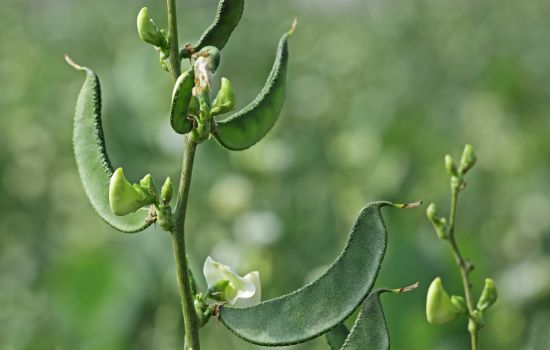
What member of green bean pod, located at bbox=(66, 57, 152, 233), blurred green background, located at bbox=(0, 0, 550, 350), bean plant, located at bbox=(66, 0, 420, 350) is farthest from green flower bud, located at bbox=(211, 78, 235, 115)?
blurred green background, located at bbox=(0, 0, 550, 350)

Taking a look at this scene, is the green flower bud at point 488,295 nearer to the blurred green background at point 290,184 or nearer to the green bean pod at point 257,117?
the blurred green background at point 290,184

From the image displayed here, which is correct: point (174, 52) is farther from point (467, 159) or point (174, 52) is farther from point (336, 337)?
point (467, 159)

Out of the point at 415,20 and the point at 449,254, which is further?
the point at 415,20

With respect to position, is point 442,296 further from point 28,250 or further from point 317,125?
point 317,125

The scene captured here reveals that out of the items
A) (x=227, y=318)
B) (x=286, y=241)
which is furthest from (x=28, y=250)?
(x=227, y=318)

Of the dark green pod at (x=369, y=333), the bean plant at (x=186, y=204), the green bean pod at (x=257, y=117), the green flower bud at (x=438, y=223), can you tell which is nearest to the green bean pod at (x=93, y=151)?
the bean plant at (x=186, y=204)

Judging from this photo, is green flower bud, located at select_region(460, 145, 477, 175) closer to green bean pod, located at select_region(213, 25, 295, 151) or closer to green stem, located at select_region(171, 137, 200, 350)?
green bean pod, located at select_region(213, 25, 295, 151)
